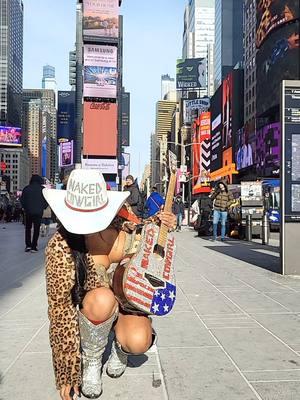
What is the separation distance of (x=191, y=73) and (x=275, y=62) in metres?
95.5

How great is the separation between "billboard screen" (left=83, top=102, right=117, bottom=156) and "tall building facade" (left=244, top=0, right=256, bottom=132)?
2394 centimetres

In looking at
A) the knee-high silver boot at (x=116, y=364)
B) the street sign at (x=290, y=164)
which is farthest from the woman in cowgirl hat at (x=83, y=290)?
the street sign at (x=290, y=164)

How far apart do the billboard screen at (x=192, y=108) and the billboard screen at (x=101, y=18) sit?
64.7m

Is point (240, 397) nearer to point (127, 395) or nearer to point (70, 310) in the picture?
point (127, 395)

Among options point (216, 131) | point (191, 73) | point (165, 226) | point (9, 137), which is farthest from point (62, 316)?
point (191, 73)

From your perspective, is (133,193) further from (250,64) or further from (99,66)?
(250,64)

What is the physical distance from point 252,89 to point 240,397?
8573cm

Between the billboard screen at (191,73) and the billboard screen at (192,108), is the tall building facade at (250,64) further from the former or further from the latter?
the billboard screen at (191,73)

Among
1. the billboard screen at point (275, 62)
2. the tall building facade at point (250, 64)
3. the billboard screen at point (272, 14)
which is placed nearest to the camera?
the billboard screen at point (275, 62)

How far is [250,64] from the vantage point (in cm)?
8806

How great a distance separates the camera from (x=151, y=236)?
3021mm

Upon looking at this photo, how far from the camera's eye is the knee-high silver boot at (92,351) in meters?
2.89

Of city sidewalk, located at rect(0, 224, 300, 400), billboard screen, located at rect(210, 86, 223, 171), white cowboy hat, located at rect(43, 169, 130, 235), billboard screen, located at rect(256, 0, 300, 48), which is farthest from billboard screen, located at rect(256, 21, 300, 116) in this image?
white cowboy hat, located at rect(43, 169, 130, 235)

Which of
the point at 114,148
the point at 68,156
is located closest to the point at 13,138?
the point at 68,156
